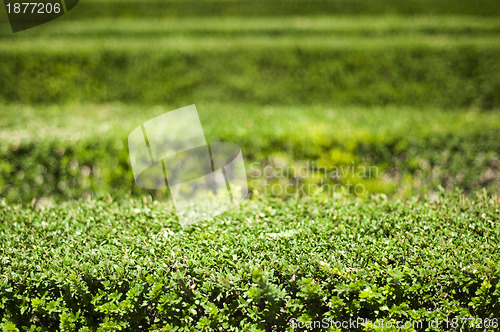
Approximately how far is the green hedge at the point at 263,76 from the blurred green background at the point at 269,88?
0.02 m

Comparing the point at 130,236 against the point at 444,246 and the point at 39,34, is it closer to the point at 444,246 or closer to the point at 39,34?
the point at 444,246

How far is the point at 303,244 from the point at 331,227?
0.32m

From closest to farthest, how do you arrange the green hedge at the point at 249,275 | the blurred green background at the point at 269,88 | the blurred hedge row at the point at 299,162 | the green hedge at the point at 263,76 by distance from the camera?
the green hedge at the point at 249,275 → the blurred hedge row at the point at 299,162 → the blurred green background at the point at 269,88 → the green hedge at the point at 263,76

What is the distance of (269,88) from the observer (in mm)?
7555

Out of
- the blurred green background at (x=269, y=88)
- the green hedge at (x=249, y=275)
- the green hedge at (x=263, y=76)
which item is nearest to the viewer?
the green hedge at (x=249, y=275)

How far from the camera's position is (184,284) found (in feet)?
7.27

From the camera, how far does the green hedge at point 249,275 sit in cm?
217

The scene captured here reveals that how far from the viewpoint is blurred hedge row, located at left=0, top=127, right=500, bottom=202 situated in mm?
4477

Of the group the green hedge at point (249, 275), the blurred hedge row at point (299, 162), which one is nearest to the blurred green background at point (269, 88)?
the blurred hedge row at point (299, 162)

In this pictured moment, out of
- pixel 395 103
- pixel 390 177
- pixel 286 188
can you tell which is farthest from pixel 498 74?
pixel 286 188

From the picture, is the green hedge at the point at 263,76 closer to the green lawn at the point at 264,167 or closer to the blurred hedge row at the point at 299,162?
the green lawn at the point at 264,167

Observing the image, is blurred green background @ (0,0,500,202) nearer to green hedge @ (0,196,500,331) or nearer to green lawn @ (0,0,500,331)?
green lawn @ (0,0,500,331)

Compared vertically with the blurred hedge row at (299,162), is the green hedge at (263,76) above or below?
above

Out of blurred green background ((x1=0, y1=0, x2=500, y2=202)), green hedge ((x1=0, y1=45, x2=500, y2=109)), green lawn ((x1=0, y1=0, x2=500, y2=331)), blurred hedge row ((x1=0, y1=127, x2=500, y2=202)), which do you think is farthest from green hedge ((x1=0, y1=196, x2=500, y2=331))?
green hedge ((x1=0, y1=45, x2=500, y2=109))
